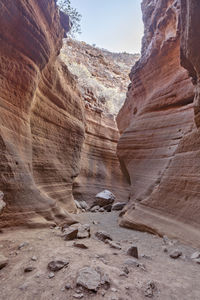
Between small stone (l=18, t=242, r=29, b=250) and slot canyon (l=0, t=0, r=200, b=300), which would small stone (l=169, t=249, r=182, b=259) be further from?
small stone (l=18, t=242, r=29, b=250)

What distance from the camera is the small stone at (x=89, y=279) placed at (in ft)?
6.03

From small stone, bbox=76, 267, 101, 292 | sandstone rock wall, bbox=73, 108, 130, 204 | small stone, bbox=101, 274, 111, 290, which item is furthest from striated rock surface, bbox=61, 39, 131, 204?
small stone, bbox=101, 274, 111, 290

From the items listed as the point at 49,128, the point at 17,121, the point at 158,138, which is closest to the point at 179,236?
the point at 158,138

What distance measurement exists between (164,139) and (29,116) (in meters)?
5.12

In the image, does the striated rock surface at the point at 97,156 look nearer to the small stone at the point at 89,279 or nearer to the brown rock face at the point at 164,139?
the brown rock face at the point at 164,139

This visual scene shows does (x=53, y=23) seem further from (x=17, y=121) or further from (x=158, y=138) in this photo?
(x=158, y=138)

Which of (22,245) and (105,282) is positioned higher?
(105,282)

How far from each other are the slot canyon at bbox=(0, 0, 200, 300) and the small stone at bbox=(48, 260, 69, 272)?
0.04 feet

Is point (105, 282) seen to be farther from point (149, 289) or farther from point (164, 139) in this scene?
point (164, 139)

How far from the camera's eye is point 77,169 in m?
9.85

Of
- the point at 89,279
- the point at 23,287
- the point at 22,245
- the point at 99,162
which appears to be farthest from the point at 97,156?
the point at 23,287

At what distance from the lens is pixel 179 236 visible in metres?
3.85

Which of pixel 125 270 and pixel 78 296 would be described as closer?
pixel 78 296

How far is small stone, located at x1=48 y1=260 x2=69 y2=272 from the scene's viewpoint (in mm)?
2170
